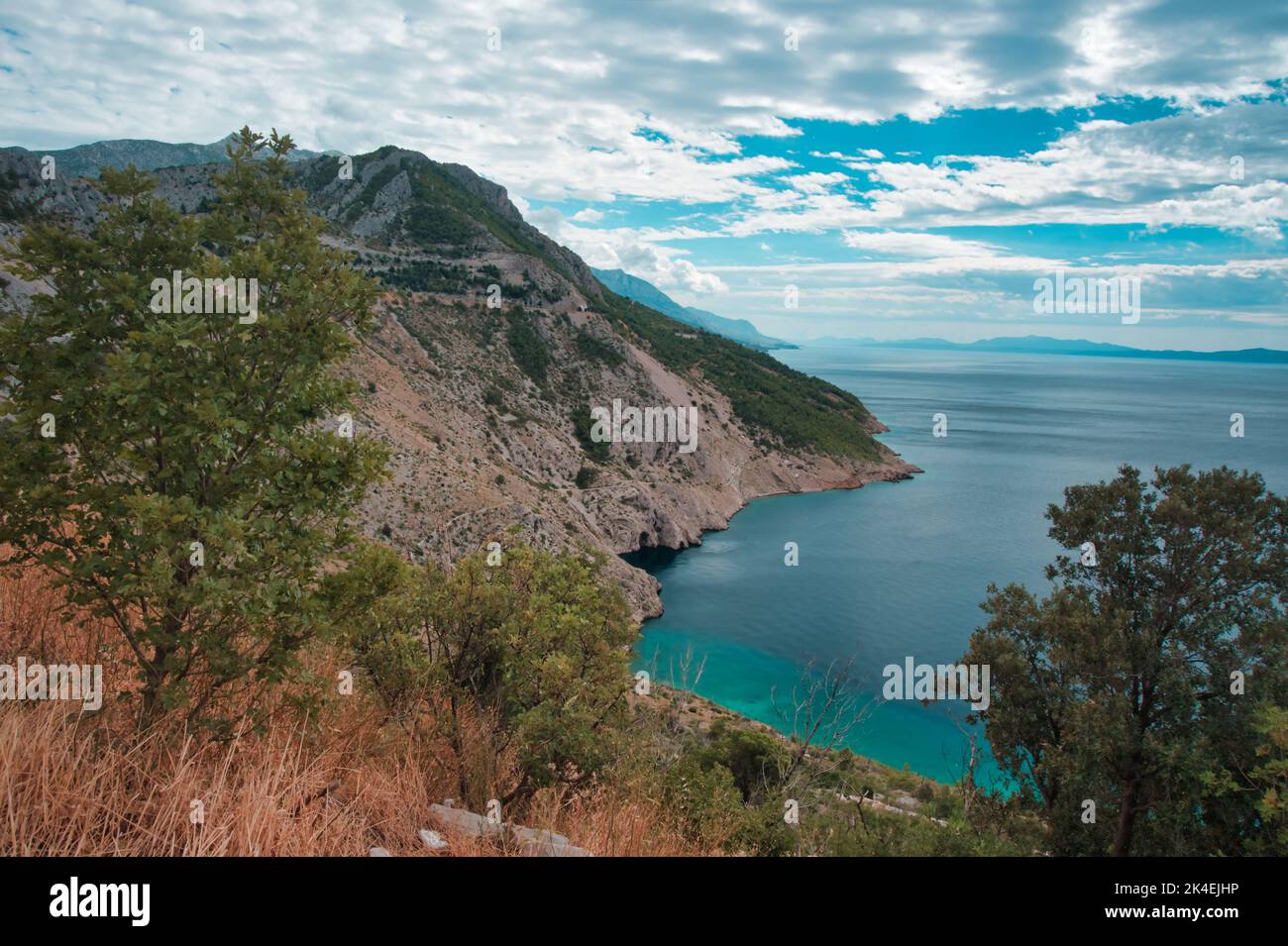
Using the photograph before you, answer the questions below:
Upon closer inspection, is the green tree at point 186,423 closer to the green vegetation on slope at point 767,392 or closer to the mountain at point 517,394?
the mountain at point 517,394

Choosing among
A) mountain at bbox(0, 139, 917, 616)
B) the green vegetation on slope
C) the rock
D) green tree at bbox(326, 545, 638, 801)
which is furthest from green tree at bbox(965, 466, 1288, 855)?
the green vegetation on slope

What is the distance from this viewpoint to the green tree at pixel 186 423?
5602 millimetres

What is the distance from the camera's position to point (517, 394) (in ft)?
251

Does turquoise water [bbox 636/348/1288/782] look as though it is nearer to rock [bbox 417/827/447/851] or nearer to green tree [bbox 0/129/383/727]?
rock [bbox 417/827/447/851]

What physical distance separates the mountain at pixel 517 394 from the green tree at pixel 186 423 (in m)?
32.7

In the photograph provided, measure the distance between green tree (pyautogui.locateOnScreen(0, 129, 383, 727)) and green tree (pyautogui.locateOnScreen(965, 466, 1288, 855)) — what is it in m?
15.0

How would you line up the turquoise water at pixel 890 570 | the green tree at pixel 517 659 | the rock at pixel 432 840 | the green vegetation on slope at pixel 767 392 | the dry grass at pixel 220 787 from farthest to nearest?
the green vegetation on slope at pixel 767 392
the turquoise water at pixel 890 570
the green tree at pixel 517 659
the rock at pixel 432 840
the dry grass at pixel 220 787

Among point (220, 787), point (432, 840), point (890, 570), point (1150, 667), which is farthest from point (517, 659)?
point (890, 570)

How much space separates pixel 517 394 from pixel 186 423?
7179 centimetres

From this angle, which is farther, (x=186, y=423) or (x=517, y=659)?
(x=517, y=659)

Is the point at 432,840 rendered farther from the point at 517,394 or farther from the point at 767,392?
the point at 767,392

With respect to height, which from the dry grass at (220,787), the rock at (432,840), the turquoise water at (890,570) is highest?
the dry grass at (220,787)

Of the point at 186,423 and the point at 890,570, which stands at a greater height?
the point at 186,423

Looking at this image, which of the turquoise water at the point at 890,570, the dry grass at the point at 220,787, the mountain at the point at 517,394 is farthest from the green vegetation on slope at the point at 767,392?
the dry grass at the point at 220,787
